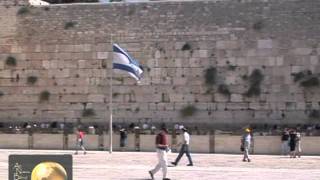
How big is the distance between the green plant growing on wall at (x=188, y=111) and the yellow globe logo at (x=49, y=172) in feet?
66.2

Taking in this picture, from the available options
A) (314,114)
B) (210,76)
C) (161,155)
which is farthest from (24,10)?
(161,155)

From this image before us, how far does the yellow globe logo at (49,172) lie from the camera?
630cm

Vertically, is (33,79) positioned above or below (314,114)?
above

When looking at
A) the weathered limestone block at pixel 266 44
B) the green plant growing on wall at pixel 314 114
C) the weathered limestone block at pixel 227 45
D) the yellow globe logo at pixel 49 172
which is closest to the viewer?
the yellow globe logo at pixel 49 172

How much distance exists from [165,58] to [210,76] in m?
2.08

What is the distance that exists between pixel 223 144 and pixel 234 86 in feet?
12.3

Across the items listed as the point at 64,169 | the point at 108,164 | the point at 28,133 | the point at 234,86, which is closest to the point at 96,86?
the point at 28,133

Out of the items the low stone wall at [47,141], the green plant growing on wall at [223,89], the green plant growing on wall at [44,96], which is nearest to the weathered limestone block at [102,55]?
the green plant growing on wall at [44,96]

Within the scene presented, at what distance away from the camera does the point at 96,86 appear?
2795 cm

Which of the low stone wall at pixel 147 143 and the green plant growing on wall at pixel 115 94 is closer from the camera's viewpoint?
the low stone wall at pixel 147 143

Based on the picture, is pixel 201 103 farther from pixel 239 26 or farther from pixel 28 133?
pixel 28 133

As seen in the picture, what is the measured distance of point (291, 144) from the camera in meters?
21.3

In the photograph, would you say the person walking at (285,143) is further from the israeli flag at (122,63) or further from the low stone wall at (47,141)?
the low stone wall at (47,141)

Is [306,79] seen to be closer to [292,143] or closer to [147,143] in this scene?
[292,143]
